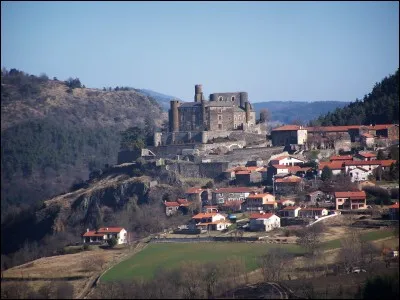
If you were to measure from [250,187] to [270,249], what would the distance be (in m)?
12.0

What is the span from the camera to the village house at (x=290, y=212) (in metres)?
44.4

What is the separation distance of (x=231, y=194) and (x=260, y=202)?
2741 millimetres

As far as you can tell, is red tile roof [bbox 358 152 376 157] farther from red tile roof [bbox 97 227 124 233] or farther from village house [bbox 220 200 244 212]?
red tile roof [bbox 97 227 124 233]

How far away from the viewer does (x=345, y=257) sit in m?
35.9

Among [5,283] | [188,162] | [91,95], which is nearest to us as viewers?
[5,283]

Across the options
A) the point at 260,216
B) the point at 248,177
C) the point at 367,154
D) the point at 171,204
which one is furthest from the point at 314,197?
the point at 171,204

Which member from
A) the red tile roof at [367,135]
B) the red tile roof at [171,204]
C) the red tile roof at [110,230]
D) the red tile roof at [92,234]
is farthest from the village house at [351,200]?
the red tile roof at [92,234]

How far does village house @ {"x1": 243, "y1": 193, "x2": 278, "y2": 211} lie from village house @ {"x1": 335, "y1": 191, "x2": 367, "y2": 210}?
3227 millimetres

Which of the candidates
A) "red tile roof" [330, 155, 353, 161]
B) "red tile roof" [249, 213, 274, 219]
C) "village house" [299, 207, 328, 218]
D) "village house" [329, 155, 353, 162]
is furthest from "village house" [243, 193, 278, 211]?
"red tile roof" [330, 155, 353, 161]

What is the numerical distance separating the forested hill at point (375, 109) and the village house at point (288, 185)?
28.6 feet

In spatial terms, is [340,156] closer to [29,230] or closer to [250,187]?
[250,187]

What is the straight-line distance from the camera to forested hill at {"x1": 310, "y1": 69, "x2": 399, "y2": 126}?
56.0 meters

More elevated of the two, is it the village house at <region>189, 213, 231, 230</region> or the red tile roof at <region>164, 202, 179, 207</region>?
the red tile roof at <region>164, 202, 179, 207</region>

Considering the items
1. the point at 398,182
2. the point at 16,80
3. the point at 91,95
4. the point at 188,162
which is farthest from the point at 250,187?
the point at 91,95
